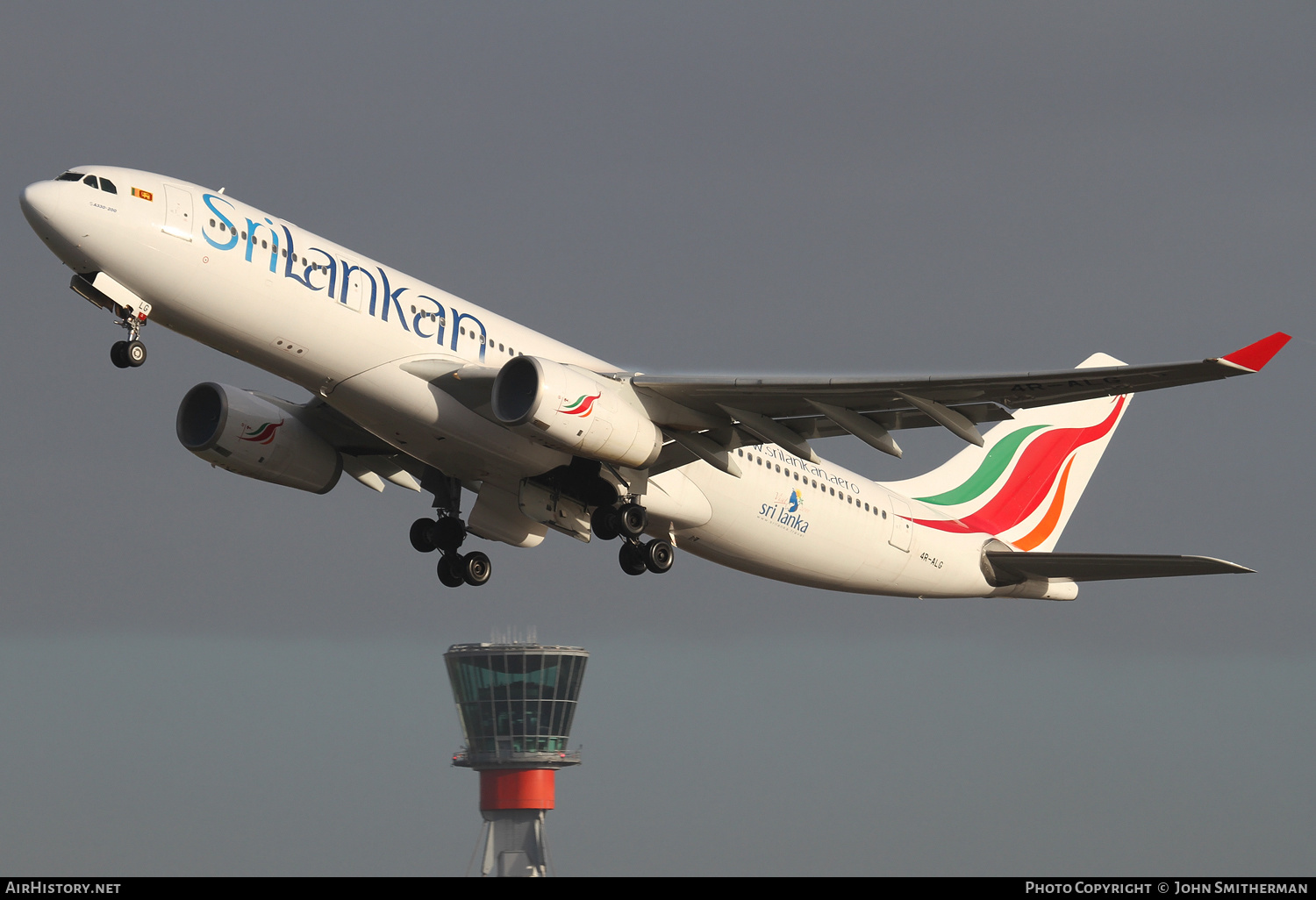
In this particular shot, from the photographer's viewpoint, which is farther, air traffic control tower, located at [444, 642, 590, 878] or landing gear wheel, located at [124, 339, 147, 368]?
air traffic control tower, located at [444, 642, 590, 878]

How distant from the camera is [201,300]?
25703mm

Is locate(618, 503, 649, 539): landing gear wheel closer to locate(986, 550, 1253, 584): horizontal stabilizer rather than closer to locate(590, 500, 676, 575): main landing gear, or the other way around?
locate(590, 500, 676, 575): main landing gear

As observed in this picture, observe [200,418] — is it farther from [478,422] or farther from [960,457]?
[960,457]

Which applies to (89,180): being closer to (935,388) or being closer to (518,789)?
(935,388)

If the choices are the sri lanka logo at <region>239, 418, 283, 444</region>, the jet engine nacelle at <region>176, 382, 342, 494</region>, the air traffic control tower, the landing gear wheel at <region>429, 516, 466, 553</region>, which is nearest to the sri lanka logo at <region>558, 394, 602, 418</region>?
the landing gear wheel at <region>429, 516, 466, 553</region>

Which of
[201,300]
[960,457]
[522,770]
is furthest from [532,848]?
[201,300]

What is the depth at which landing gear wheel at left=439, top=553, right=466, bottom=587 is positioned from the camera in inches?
1303

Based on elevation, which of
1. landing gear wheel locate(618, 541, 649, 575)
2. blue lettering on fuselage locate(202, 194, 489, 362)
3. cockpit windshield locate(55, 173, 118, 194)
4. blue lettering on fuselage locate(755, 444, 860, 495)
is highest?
cockpit windshield locate(55, 173, 118, 194)

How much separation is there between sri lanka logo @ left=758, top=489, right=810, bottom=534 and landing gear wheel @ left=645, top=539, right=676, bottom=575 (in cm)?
247

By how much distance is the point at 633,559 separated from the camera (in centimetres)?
3070

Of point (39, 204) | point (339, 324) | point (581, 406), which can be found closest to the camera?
point (39, 204)

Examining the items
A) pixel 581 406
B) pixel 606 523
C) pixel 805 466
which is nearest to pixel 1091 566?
pixel 805 466

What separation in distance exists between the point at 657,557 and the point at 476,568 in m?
4.60

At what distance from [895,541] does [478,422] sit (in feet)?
37.9
